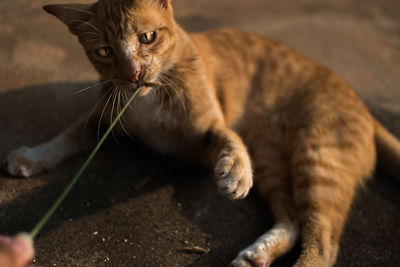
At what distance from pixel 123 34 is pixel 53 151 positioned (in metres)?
0.96

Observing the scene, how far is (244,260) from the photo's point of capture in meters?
2.00

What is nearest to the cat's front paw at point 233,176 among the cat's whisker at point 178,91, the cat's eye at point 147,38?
the cat's whisker at point 178,91

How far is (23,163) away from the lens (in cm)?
228

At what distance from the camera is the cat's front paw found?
6.45 ft

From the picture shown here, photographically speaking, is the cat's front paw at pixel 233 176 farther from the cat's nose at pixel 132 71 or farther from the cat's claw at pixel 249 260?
the cat's nose at pixel 132 71

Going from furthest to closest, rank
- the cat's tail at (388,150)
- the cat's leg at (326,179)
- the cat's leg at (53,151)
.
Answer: the cat's tail at (388,150), the cat's leg at (53,151), the cat's leg at (326,179)

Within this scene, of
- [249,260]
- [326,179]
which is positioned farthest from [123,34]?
[326,179]

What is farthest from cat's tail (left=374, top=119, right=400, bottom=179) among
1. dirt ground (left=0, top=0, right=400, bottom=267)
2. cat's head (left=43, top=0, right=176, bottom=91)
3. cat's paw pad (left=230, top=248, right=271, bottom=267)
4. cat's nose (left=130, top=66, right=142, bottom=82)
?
cat's nose (left=130, top=66, right=142, bottom=82)

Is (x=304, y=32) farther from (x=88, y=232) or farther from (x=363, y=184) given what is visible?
(x=88, y=232)

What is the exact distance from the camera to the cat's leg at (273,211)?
202 cm

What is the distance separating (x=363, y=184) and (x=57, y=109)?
7.60 feet

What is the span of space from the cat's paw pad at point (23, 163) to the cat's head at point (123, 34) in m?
0.71

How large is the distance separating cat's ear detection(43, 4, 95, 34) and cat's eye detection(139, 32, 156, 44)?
11.9 inches

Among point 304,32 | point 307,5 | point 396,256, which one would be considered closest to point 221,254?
point 396,256
